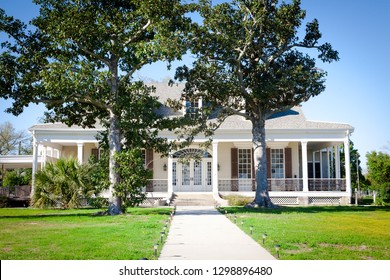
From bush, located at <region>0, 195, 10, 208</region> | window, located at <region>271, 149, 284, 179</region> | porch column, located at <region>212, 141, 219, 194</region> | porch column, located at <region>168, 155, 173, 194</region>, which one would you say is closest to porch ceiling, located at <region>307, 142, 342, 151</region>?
window, located at <region>271, 149, 284, 179</region>

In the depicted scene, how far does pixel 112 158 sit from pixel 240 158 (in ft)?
36.4

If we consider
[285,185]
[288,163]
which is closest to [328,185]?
[285,185]

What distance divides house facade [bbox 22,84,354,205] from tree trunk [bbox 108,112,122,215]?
278 inches

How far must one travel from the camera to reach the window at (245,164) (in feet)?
78.8

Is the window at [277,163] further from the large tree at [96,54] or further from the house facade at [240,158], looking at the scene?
the large tree at [96,54]

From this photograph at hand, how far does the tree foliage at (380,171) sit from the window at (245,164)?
6151mm

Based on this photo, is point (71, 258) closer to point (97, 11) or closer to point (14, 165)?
point (97, 11)

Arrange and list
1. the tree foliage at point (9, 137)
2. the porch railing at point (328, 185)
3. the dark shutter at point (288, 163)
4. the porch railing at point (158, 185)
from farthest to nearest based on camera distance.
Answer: the dark shutter at point (288, 163)
the porch railing at point (158, 185)
the porch railing at point (328, 185)
the tree foliage at point (9, 137)

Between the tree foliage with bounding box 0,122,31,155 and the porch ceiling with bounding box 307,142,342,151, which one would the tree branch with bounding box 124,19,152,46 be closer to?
the tree foliage with bounding box 0,122,31,155

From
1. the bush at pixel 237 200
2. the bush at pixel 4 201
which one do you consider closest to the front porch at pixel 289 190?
the bush at pixel 237 200

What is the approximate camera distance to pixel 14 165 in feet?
86.7

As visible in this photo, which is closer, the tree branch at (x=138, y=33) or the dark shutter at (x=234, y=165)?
the tree branch at (x=138, y=33)
